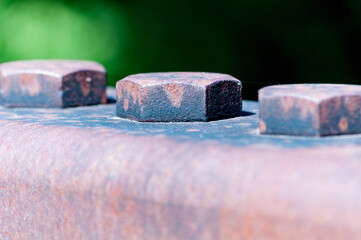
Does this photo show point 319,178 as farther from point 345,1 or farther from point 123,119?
point 345,1

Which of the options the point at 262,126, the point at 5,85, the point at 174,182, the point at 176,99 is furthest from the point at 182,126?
the point at 5,85

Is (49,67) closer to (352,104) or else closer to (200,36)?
(200,36)

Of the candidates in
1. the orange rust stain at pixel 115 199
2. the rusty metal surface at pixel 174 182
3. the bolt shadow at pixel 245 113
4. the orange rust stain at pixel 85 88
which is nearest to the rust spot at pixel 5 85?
the orange rust stain at pixel 85 88

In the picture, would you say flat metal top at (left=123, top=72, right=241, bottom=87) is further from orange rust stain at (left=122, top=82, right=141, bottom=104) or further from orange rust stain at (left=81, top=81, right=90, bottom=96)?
orange rust stain at (left=81, top=81, right=90, bottom=96)

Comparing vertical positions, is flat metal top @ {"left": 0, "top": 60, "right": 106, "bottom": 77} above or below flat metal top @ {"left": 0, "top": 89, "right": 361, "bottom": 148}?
above

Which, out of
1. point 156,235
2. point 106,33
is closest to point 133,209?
point 156,235

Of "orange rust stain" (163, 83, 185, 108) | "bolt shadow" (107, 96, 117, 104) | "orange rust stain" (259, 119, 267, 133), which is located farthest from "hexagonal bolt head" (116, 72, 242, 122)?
"bolt shadow" (107, 96, 117, 104)

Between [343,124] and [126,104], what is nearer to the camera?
[343,124]
